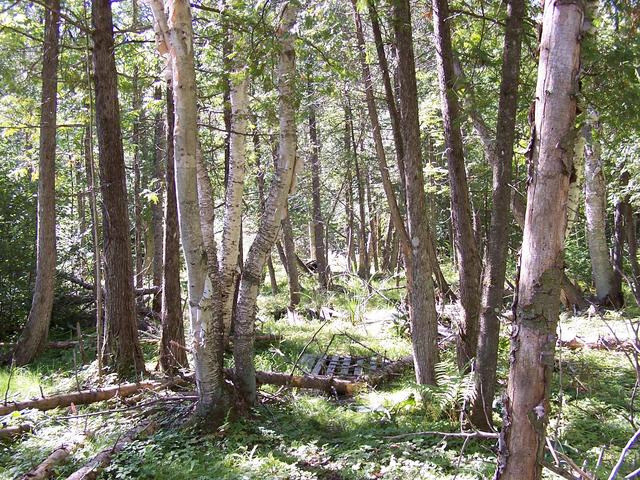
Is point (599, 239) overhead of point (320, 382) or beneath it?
overhead

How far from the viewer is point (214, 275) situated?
5.88m

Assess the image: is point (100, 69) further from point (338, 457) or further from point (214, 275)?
point (338, 457)

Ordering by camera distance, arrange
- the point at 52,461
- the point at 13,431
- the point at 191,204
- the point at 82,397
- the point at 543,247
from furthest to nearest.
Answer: the point at 82,397 < the point at 13,431 < the point at 191,204 < the point at 52,461 < the point at 543,247

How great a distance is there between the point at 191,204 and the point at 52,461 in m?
2.69

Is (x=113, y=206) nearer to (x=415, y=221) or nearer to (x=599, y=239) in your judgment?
(x=415, y=221)

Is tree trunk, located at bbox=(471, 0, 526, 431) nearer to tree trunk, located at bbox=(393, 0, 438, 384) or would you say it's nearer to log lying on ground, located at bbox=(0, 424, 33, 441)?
tree trunk, located at bbox=(393, 0, 438, 384)

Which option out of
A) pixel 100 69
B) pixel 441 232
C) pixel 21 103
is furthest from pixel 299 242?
pixel 100 69

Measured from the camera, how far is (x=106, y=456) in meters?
4.66

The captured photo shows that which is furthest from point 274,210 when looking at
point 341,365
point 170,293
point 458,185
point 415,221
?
point 341,365

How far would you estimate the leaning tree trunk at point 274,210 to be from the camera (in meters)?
5.63

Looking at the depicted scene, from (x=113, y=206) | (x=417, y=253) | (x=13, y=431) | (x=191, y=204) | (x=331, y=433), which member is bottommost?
(x=331, y=433)

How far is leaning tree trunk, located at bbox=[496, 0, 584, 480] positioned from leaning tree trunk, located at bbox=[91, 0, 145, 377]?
236 inches

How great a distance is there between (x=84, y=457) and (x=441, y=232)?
62.1 ft

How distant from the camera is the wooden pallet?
304 inches
